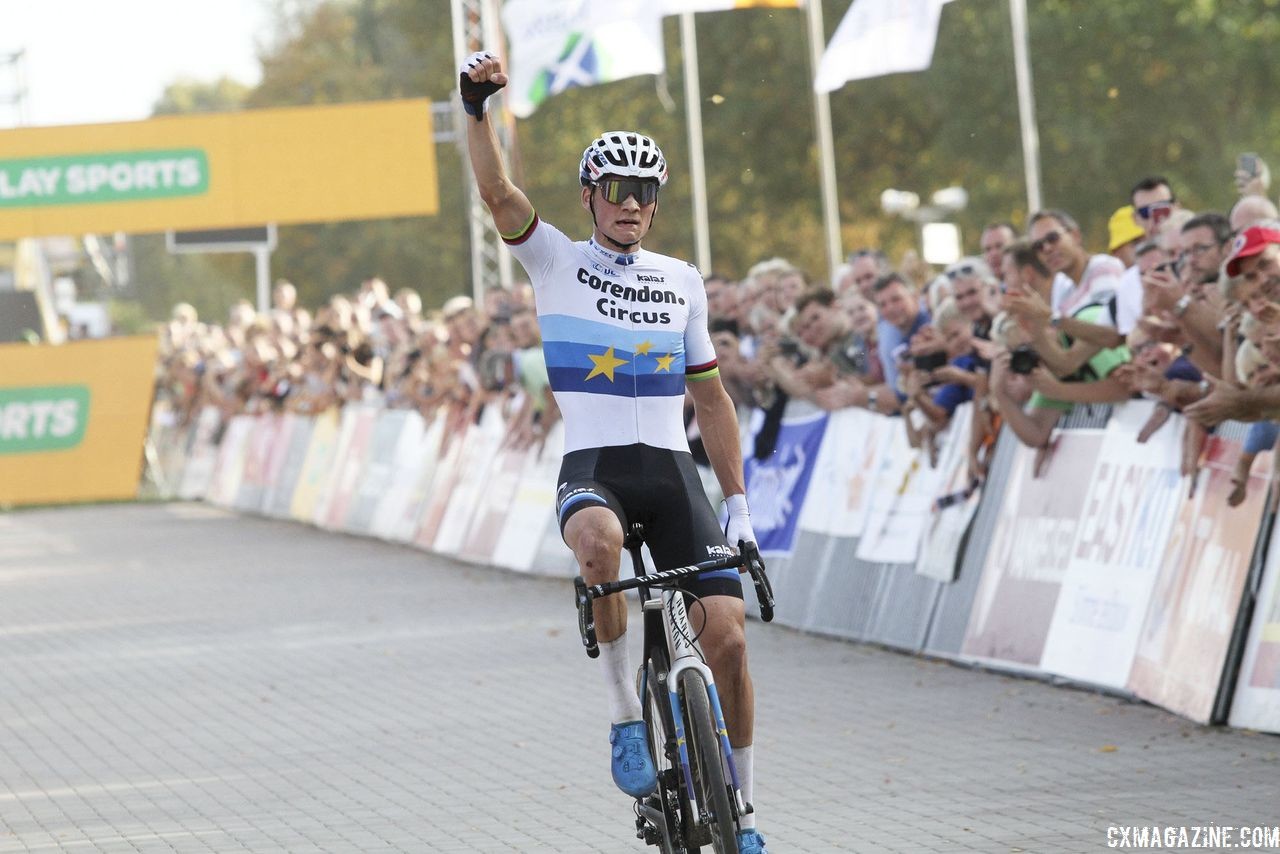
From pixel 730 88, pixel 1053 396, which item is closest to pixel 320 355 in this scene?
pixel 1053 396

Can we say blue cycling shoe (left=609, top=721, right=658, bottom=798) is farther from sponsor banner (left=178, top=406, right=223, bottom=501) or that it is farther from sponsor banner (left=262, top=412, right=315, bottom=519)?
sponsor banner (left=178, top=406, right=223, bottom=501)

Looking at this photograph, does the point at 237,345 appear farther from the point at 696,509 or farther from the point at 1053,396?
the point at 696,509

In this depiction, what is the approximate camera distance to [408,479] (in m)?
22.0

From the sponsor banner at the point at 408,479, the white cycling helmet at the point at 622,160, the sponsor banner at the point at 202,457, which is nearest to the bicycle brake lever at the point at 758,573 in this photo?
the white cycling helmet at the point at 622,160

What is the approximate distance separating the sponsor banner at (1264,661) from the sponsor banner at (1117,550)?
935mm

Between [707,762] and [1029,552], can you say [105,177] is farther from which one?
[707,762]

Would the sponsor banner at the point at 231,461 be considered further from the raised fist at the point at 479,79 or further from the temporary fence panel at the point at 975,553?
the raised fist at the point at 479,79

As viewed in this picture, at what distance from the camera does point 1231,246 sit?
29.3 ft

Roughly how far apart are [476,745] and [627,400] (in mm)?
3754

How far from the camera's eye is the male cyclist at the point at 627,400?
631 centimetres

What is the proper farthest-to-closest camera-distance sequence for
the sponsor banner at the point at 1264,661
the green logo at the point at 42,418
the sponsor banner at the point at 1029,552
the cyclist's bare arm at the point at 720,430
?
1. the green logo at the point at 42,418
2. the sponsor banner at the point at 1029,552
3. the sponsor banner at the point at 1264,661
4. the cyclist's bare arm at the point at 720,430

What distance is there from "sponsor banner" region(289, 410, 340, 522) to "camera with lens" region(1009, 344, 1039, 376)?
14622 mm

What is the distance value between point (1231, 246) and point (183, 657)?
294 inches

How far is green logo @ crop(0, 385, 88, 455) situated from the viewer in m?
31.2
